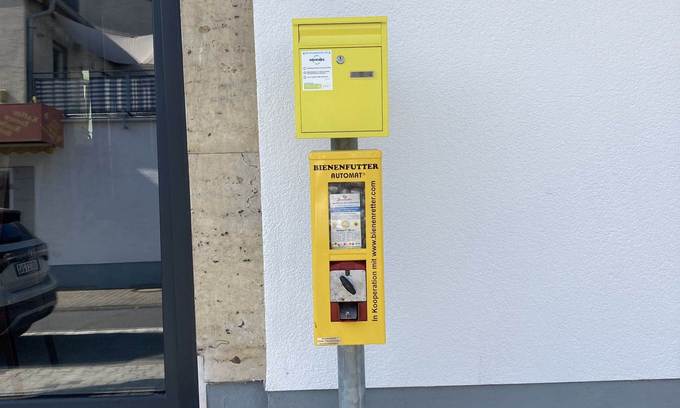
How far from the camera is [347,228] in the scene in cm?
232

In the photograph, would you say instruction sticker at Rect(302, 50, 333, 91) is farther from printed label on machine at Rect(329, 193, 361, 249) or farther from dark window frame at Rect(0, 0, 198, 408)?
dark window frame at Rect(0, 0, 198, 408)

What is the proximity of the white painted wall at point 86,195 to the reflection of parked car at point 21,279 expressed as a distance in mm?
109

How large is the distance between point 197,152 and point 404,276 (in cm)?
139

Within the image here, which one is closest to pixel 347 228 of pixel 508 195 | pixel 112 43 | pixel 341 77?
pixel 341 77

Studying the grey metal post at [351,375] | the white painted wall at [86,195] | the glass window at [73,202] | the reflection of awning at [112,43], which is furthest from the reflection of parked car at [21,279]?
the grey metal post at [351,375]

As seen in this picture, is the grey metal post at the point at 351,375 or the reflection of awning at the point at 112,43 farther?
the reflection of awning at the point at 112,43

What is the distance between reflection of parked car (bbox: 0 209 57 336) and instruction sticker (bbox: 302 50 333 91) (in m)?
2.38

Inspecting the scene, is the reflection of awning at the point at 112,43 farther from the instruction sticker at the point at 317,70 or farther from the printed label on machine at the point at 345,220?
the printed label on machine at the point at 345,220

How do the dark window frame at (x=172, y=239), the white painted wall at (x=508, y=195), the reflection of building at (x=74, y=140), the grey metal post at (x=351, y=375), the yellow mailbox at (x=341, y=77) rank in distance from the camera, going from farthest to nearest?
1. the reflection of building at (x=74, y=140)
2. the dark window frame at (x=172, y=239)
3. the white painted wall at (x=508, y=195)
4. the grey metal post at (x=351, y=375)
5. the yellow mailbox at (x=341, y=77)

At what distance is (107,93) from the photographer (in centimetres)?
358

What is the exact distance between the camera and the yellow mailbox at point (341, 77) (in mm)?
2293

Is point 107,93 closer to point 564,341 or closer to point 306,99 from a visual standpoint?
point 306,99

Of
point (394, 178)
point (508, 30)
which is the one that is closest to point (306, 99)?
point (394, 178)

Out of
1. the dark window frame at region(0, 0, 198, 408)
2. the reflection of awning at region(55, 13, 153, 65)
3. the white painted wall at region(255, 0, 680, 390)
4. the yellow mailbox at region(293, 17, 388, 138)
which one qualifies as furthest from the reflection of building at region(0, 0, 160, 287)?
the yellow mailbox at region(293, 17, 388, 138)
